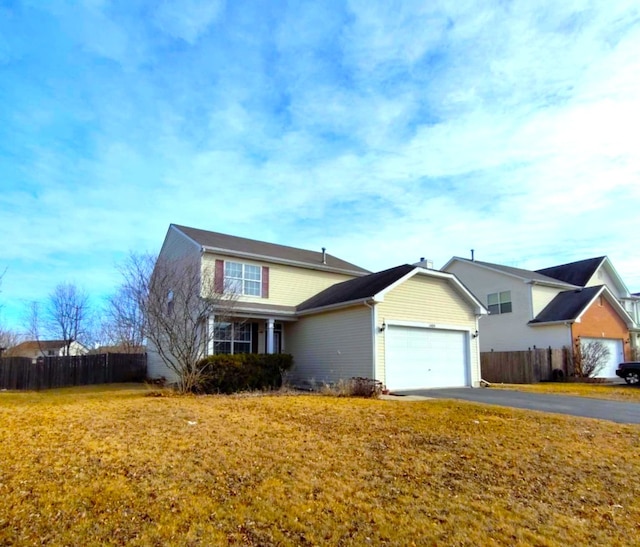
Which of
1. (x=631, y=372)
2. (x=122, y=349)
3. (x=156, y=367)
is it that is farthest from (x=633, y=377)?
(x=122, y=349)

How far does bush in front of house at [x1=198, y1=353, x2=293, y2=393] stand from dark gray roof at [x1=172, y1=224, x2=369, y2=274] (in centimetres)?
498

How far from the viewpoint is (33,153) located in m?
14.3

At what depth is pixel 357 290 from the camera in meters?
18.3

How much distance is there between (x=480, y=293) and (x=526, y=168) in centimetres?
1568

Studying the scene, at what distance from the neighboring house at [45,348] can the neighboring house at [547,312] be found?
114 feet

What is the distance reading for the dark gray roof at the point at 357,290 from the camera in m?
17.1

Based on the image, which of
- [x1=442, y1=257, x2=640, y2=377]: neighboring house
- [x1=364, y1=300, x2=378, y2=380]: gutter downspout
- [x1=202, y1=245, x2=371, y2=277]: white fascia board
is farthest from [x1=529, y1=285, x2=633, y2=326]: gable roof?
[x1=364, y1=300, x2=378, y2=380]: gutter downspout

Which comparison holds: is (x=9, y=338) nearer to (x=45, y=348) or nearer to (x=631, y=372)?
(x=45, y=348)

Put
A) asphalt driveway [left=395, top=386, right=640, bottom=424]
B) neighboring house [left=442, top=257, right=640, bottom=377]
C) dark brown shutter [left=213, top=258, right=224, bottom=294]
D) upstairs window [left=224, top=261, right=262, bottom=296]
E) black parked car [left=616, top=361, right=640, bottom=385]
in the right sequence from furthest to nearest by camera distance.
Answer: neighboring house [left=442, top=257, right=640, bottom=377], black parked car [left=616, top=361, right=640, bottom=385], upstairs window [left=224, top=261, right=262, bottom=296], dark brown shutter [left=213, top=258, right=224, bottom=294], asphalt driveway [left=395, top=386, right=640, bottom=424]

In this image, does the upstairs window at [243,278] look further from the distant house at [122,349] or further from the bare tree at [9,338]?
the bare tree at [9,338]

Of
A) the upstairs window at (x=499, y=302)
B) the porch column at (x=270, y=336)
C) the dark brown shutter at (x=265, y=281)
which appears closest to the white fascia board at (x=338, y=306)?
the porch column at (x=270, y=336)

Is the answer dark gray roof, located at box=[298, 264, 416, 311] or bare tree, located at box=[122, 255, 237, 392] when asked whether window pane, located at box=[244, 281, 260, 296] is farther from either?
dark gray roof, located at box=[298, 264, 416, 311]

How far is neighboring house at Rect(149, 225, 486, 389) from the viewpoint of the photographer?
1681 cm

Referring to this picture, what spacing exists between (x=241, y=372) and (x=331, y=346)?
153 inches
